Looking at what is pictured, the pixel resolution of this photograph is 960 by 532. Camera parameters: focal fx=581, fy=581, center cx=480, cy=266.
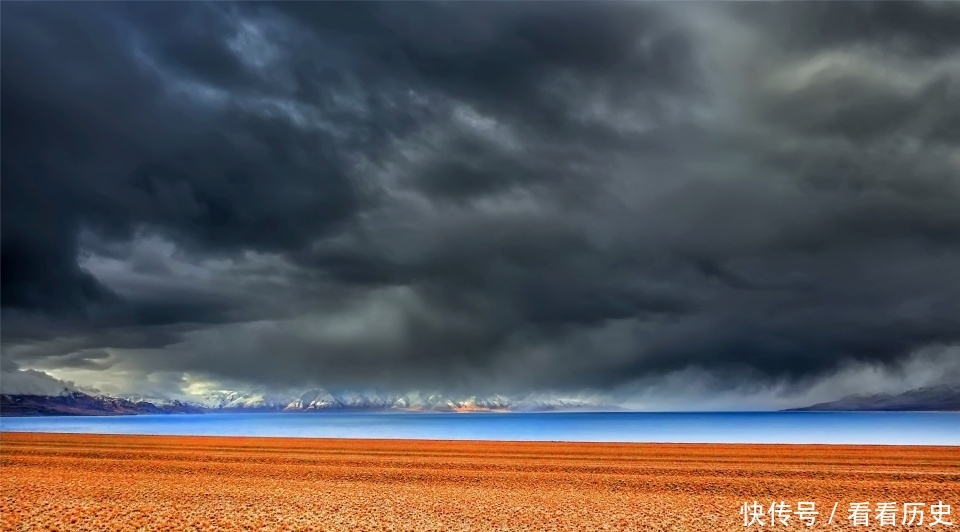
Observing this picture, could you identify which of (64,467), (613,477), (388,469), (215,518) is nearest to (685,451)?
(613,477)

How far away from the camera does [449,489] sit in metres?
25.5

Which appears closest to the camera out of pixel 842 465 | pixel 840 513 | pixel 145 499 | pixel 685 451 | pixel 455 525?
pixel 455 525

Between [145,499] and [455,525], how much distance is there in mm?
12622

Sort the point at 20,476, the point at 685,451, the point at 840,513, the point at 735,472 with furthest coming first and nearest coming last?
the point at 685,451 → the point at 735,472 → the point at 20,476 → the point at 840,513

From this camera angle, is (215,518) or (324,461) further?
(324,461)

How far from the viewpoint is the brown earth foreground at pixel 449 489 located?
18.4 m

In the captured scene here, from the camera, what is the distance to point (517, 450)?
47.9 metres

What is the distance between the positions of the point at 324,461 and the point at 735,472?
24.7 meters

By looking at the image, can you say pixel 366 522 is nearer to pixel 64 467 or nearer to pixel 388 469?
pixel 388 469

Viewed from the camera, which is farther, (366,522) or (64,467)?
(64,467)

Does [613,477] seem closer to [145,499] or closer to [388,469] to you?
[388,469]

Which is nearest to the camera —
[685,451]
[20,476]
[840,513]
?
[840,513]

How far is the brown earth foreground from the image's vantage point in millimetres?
18422

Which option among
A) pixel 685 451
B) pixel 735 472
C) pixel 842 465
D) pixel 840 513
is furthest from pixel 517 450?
pixel 840 513
